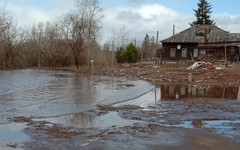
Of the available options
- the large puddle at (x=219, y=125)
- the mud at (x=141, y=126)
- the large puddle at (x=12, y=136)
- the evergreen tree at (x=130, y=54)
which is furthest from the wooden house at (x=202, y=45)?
the large puddle at (x=12, y=136)

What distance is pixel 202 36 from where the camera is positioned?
42.3 meters

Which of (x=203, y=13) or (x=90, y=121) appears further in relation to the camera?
(x=203, y=13)

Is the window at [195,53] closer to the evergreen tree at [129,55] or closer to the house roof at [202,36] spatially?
the house roof at [202,36]

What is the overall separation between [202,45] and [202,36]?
2.86m

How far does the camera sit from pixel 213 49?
131 ft

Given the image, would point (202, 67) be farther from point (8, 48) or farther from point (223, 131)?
point (8, 48)

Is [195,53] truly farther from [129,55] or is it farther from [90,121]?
[90,121]

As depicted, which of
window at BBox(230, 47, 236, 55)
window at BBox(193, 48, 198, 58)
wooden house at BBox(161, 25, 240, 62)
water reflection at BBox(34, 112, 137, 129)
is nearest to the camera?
water reflection at BBox(34, 112, 137, 129)

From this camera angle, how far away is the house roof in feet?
133

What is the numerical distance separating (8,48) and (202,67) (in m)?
36.8

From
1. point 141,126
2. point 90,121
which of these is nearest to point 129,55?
point 90,121

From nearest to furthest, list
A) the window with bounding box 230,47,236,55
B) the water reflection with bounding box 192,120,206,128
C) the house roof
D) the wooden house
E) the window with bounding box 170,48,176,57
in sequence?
the water reflection with bounding box 192,120,206,128
the window with bounding box 230,47,236,55
the wooden house
the house roof
the window with bounding box 170,48,176,57

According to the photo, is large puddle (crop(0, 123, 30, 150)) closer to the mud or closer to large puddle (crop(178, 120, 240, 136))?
the mud

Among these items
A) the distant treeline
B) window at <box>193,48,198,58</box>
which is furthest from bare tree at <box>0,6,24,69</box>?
window at <box>193,48,198,58</box>
